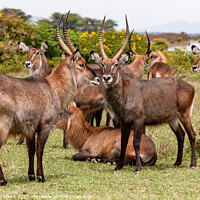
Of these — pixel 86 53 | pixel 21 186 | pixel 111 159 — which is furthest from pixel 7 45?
pixel 21 186

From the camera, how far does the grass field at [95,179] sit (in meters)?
4.29

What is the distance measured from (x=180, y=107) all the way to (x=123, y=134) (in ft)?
→ 3.40

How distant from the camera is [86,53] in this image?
1666cm

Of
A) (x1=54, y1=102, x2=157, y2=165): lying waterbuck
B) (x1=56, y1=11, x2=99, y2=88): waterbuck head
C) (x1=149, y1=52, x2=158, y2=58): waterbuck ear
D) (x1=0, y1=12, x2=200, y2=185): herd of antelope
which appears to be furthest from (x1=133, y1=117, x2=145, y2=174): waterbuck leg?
(x1=149, y1=52, x2=158, y2=58): waterbuck ear

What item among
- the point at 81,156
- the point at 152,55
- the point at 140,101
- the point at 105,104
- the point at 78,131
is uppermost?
the point at 152,55

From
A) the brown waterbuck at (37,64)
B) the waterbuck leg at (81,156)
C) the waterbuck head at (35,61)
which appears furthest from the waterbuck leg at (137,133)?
the waterbuck head at (35,61)

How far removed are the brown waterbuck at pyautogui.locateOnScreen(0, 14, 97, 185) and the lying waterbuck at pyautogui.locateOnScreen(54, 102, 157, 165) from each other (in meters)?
1.22

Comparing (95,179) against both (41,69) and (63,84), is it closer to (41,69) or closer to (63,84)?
(63,84)

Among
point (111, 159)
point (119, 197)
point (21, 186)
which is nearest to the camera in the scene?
point (119, 197)

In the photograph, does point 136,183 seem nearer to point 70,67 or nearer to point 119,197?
point 119,197

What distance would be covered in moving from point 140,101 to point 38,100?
1721mm

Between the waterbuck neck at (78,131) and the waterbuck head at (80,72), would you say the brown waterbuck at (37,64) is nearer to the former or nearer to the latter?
the waterbuck neck at (78,131)

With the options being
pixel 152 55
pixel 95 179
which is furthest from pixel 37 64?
pixel 152 55

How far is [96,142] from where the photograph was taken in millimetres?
6516
